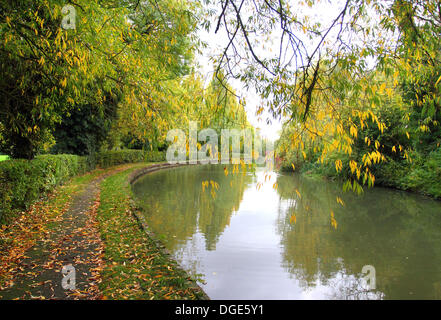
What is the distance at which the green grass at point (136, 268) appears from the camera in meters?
3.46

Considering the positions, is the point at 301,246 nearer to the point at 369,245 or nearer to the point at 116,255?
the point at 369,245

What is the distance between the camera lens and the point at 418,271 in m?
4.94

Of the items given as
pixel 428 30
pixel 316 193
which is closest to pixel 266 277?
pixel 428 30

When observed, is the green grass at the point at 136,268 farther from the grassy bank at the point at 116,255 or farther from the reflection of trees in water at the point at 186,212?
the reflection of trees in water at the point at 186,212

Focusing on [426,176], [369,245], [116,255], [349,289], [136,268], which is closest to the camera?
[136,268]

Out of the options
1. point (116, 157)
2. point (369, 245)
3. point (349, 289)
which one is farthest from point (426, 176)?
point (116, 157)

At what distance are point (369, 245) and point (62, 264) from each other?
225 inches

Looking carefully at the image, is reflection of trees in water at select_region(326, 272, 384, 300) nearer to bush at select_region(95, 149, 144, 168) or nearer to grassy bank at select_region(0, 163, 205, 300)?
grassy bank at select_region(0, 163, 205, 300)

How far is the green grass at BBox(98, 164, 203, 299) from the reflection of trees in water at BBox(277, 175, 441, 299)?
1719 millimetres

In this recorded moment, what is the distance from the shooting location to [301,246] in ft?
20.1

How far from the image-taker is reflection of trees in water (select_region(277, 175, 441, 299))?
4.56 metres

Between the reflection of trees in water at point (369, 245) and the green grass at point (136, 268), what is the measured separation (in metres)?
1.72

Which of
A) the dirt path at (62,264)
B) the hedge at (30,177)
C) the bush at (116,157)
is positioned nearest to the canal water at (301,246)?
the dirt path at (62,264)

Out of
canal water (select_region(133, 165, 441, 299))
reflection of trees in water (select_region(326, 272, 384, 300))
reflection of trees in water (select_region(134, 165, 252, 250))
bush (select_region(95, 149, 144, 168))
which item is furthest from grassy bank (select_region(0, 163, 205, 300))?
bush (select_region(95, 149, 144, 168))
